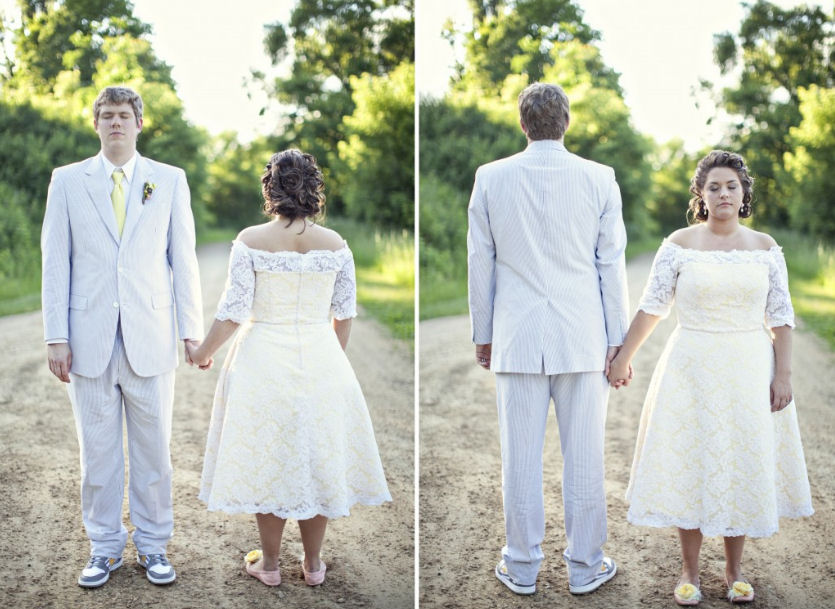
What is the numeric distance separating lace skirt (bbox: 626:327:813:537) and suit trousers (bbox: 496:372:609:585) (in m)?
0.17

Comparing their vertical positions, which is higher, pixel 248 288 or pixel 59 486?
pixel 248 288

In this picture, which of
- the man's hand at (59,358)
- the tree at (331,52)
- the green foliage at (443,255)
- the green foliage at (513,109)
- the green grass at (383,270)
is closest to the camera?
the man's hand at (59,358)

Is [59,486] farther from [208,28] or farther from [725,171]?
[208,28]

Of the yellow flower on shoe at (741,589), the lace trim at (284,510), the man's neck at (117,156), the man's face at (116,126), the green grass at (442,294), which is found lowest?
the green grass at (442,294)

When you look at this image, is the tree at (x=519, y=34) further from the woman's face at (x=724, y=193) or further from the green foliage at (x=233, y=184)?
the woman's face at (x=724, y=193)

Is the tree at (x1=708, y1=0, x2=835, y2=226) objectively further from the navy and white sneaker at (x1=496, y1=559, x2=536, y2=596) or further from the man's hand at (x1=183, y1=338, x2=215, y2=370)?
the man's hand at (x1=183, y1=338, x2=215, y2=370)

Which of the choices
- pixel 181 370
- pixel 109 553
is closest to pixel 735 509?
pixel 109 553

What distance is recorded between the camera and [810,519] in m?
4.39

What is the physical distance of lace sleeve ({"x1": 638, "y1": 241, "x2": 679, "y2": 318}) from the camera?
315 centimetres

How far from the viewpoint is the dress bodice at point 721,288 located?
309 centimetres

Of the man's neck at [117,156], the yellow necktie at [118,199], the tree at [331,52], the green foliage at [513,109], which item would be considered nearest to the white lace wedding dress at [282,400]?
the yellow necktie at [118,199]

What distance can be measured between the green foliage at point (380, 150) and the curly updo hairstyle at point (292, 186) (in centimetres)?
751

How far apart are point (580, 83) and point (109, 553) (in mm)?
8190

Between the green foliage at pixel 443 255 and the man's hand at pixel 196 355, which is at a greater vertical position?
the man's hand at pixel 196 355
